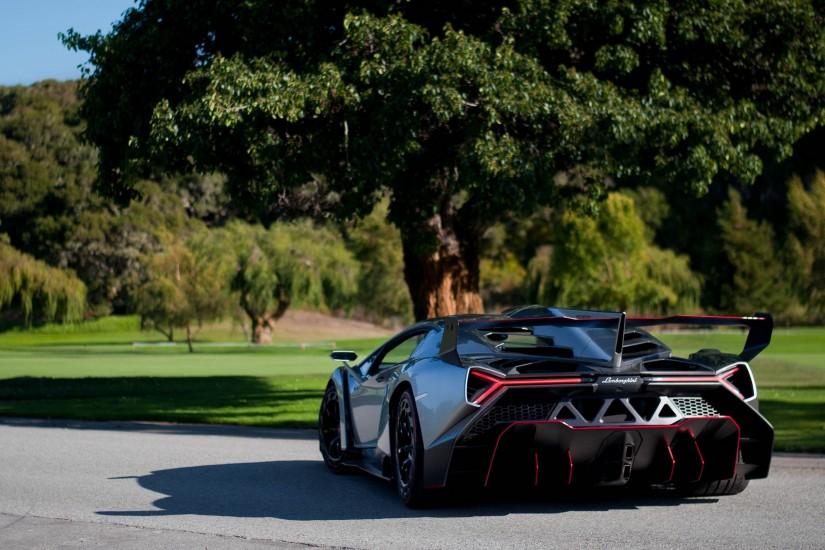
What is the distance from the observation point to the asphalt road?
6.61 metres

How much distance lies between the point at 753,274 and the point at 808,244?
7.39 meters

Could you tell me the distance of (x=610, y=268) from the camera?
2525 inches

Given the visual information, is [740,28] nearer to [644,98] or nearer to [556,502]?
[644,98]

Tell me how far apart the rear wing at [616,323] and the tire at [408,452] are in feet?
1.58

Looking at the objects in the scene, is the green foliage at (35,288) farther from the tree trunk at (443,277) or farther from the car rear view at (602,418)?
the car rear view at (602,418)

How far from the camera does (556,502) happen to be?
26.1 feet

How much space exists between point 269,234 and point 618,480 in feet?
167

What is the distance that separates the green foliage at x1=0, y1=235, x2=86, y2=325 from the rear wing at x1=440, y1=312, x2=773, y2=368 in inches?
1742

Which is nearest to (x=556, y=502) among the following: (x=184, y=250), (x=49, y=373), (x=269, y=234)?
(x=49, y=373)

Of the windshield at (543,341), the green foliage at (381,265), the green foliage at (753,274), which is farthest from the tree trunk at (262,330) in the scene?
the windshield at (543,341)

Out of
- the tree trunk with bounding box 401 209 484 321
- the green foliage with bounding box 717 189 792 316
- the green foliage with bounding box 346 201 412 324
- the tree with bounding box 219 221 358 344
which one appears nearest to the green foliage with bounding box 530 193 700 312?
the green foliage with bounding box 717 189 792 316

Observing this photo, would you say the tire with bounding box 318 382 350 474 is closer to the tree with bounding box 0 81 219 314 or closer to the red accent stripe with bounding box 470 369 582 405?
the red accent stripe with bounding box 470 369 582 405

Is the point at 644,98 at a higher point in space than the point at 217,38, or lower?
lower

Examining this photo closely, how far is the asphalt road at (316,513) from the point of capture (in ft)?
21.7
